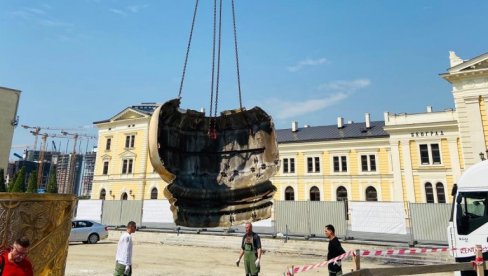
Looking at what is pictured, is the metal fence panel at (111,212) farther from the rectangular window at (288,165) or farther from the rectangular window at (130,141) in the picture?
the rectangular window at (288,165)

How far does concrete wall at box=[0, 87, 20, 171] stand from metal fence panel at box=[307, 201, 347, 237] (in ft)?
130

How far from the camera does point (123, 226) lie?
24.5 m

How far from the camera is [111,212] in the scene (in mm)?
25281

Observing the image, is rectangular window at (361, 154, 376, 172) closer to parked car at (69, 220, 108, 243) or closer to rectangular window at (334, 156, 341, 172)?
rectangular window at (334, 156, 341, 172)

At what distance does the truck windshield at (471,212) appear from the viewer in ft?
32.4

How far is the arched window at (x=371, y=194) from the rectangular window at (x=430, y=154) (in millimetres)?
6505

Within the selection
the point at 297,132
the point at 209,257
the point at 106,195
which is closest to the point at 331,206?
the point at 209,257

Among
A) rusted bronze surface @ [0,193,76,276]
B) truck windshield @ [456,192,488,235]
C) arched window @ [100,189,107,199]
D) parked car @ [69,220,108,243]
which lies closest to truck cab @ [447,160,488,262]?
truck windshield @ [456,192,488,235]

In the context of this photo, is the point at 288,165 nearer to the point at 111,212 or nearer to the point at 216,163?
the point at 111,212

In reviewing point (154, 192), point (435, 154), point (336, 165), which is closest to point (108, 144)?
point (154, 192)

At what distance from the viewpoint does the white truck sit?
386 inches

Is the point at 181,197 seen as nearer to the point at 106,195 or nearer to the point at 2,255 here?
the point at 2,255

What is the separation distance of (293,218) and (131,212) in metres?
12.2

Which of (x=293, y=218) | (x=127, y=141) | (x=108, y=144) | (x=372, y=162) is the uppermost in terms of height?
(x=127, y=141)
